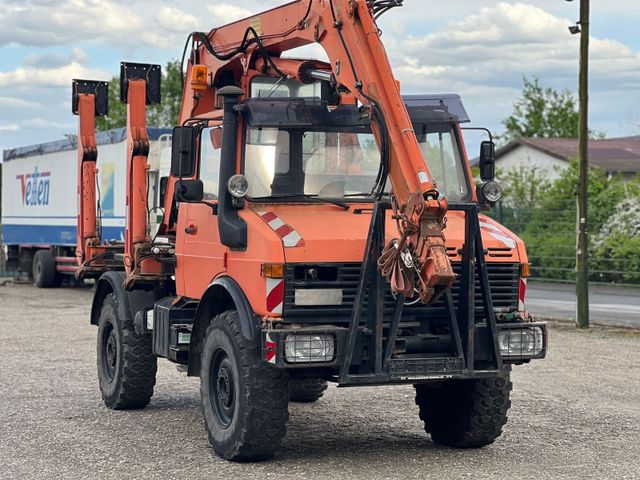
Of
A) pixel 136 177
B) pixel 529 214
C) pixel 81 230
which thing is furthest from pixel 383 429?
pixel 529 214

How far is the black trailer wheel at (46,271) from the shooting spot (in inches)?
1264

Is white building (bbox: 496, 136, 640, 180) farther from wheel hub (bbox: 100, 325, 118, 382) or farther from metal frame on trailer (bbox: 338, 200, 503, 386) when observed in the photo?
metal frame on trailer (bbox: 338, 200, 503, 386)

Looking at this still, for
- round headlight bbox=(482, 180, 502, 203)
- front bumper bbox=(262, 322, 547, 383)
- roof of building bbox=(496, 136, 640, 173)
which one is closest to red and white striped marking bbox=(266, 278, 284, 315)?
front bumper bbox=(262, 322, 547, 383)

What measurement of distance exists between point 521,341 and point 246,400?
2052 millimetres

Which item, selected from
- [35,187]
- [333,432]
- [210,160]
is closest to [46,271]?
[35,187]

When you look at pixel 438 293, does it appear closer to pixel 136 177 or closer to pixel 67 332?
pixel 136 177

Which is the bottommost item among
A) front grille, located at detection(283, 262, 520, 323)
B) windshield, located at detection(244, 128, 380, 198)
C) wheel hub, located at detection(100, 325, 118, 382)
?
wheel hub, located at detection(100, 325, 118, 382)

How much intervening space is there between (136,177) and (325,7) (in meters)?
3.40

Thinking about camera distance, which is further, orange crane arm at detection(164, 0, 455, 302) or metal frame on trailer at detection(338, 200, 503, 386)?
metal frame on trailer at detection(338, 200, 503, 386)

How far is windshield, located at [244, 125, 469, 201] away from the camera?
9422 mm

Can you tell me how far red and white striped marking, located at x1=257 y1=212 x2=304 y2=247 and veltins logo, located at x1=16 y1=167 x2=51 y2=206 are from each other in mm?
24459

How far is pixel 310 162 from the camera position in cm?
952

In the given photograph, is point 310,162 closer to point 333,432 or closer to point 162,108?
point 333,432

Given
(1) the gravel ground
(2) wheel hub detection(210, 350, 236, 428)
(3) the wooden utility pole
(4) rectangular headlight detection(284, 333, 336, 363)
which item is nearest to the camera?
(4) rectangular headlight detection(284, 333, 336, 363)
